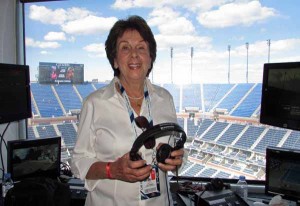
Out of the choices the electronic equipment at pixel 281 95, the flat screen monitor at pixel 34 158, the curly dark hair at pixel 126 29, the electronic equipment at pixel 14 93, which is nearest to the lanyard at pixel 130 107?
the curly dark hair at pixel 126 29

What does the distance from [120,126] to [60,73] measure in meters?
1.77

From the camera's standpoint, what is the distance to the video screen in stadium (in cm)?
284

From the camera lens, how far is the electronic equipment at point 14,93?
2.02 m

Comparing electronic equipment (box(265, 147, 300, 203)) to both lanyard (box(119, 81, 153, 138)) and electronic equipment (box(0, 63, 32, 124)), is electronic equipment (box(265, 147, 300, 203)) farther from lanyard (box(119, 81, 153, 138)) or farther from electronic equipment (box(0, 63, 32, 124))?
electronic equipment (box(0, 63, 32, 124))

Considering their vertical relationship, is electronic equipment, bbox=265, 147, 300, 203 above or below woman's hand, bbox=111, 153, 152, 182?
below

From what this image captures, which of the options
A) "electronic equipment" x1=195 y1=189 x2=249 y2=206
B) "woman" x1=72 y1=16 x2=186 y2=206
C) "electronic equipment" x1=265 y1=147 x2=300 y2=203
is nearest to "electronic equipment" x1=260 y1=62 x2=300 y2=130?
"electronic equipment" x1=265 y1=147 x2=300 y2=203

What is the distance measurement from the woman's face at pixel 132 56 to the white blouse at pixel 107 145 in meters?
0.14

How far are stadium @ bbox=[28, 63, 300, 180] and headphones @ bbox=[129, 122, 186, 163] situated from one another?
53.0 inches

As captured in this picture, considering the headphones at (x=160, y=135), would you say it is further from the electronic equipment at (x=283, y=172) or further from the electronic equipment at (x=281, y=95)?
the electronic equipment at (x=283, y=172)

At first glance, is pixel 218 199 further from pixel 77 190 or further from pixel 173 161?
pixel 77 190

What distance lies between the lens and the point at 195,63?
8.61 feet

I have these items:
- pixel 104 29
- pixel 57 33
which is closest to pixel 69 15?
pixel 57 33

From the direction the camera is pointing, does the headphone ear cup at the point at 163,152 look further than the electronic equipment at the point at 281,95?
No

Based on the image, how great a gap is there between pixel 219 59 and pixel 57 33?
1.63 meters
